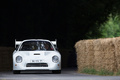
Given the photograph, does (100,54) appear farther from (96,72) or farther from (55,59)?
(55,59)

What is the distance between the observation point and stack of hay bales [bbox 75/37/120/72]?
61.5 ft

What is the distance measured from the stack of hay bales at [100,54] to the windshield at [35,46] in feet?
5.95

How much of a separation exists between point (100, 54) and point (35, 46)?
279 cm

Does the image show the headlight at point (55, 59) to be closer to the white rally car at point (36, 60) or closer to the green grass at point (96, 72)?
the white rally car at point (36, 60)

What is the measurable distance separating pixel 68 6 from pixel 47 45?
649 inches

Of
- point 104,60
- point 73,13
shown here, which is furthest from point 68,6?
point 104,60

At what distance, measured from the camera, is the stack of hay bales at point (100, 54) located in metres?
18.8

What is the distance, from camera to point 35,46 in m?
20.5

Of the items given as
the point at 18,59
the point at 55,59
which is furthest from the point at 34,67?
the point at 55,59

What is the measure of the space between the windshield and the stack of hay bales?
181cm

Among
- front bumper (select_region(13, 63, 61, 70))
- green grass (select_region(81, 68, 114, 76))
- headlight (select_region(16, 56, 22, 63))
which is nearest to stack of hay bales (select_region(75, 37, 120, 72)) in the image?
green grass (select_region(81, 68, 114, 76))

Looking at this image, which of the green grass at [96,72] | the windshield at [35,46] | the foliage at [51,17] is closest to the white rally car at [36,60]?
the windshield at [35,46]

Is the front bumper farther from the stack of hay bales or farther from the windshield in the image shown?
the stack of hay bales

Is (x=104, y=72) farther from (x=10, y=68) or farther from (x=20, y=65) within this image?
(x=10, y=68)
